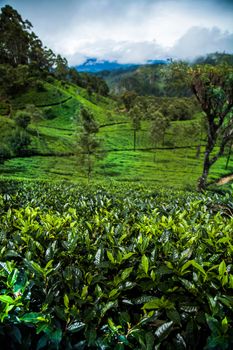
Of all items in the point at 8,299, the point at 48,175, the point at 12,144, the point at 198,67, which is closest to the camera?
the point at 8,299

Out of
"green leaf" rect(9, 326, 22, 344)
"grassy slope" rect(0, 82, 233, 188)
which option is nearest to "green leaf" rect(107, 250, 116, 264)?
"green leaf" rect(9, 326, 22, 344)

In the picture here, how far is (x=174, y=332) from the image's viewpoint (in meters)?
2.34

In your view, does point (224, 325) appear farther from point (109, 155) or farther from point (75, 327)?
point (109, 155)

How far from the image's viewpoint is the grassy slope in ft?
143

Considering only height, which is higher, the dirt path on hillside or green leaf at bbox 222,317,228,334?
green leaf at bbox 222,317,228,334

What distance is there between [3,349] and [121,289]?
3.65 ft

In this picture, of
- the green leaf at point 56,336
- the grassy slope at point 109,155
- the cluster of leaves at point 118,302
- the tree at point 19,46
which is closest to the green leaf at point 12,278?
the cluster of leaves at point 118,302

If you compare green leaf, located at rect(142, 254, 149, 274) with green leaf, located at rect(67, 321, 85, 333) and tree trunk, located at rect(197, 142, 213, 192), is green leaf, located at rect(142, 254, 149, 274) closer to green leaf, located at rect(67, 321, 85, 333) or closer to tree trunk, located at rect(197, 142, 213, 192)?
green leaf, located at rect(67, 321, 85, 333)

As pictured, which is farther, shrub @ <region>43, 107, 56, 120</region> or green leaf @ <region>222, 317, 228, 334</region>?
shrub @ <region>43, 107, 56, 120</region>

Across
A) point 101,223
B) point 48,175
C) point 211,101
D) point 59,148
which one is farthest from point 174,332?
point 59,148

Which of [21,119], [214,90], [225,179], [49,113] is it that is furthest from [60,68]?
[214,90]

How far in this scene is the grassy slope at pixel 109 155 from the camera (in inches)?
1714

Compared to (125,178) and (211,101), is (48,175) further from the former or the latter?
(211,101)

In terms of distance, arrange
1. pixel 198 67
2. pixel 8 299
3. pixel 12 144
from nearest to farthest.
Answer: pixel 8 299 → pixel 198 67 → pixel 12 144
